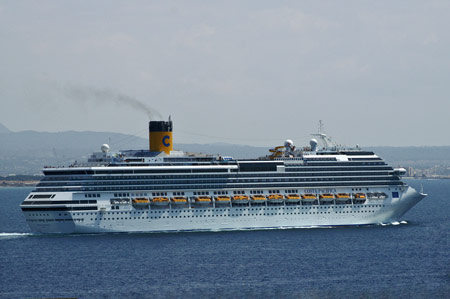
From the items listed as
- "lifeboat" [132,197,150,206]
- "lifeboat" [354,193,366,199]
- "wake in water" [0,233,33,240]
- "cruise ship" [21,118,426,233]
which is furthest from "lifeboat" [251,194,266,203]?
"wake in water" [0,233,33,240]

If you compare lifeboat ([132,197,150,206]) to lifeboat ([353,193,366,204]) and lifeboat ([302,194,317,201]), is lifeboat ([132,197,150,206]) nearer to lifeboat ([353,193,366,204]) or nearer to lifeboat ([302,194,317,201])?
lifeboat ([302,194,317,201])

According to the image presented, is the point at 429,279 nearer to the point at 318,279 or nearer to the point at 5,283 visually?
the point at 318,279

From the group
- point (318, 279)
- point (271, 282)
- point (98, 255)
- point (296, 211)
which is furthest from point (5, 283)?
point (296, 211)

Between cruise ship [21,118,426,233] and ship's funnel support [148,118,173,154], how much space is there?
104mm

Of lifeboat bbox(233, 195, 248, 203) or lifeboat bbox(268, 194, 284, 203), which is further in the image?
lifeboat bbox(268, 194, 284, 203)

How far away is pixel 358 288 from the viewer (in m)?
50.2

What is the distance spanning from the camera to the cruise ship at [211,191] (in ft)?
241

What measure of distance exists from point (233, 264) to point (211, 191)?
20.2 m

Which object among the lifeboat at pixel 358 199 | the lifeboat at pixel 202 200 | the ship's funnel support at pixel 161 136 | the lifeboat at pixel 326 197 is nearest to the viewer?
the lifeboat at pixel 202 200

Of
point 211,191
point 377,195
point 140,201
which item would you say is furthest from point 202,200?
point 377,195

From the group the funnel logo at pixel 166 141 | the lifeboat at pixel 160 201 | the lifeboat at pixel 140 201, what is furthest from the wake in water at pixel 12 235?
the funnel logo at pixel 166 141

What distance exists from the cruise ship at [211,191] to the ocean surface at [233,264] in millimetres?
1865

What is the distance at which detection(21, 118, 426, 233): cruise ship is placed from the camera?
2896 inches

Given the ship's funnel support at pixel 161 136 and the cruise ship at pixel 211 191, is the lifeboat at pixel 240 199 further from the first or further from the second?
the ship's funnel support at pixel 161 136
